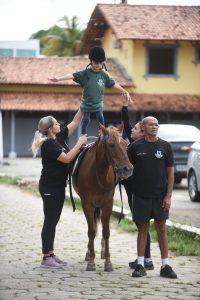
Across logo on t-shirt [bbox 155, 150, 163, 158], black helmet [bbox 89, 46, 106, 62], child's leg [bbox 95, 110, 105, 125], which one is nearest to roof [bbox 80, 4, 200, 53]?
child's leg [bbox 95, 110, 105, 125]

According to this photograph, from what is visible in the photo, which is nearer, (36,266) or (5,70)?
(36,266)

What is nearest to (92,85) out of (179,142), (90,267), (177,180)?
(90,267)

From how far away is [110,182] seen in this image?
29.9 feet

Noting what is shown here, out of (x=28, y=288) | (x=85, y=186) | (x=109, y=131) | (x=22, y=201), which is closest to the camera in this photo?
(x=28, y=288)

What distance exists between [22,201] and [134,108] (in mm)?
21620

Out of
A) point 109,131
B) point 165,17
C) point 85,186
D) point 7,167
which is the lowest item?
point 7,167

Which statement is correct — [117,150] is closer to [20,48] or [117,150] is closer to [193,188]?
[193,188]

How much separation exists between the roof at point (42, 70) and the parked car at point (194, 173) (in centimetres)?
2232

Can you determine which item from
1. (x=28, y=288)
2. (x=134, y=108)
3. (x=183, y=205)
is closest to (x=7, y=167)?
(x=134, y=108)

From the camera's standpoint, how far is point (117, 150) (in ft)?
27.9

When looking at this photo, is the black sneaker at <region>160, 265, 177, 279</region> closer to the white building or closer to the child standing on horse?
the child standing on horse

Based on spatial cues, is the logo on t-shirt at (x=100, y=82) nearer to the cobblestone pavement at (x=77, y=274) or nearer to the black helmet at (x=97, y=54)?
the black helmet at (x=97, y=54)

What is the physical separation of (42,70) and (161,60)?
19.9 feet

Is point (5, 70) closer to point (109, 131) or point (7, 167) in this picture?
point (7, 167)
